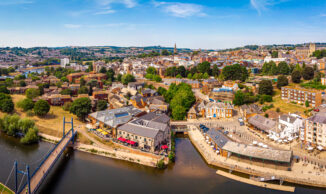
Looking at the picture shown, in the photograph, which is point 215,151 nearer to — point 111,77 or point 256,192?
point 256,192

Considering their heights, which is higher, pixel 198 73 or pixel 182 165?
pixel 198 73

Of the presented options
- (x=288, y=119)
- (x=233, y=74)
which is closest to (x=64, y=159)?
(x=288, y=119)

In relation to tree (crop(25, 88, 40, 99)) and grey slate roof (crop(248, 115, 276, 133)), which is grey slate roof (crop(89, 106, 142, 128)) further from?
tree (crop(25, 88, 40, 99))

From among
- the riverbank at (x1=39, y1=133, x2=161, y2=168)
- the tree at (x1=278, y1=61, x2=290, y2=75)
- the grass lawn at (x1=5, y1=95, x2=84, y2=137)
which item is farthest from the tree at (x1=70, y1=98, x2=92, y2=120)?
the tree at (x1=278, y1=61, x2=290, y2=75)

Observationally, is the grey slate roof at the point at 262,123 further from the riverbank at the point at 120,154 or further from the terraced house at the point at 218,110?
the riverbank at the point at 120,154

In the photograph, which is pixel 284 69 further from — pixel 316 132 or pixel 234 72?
pixel 316 132
